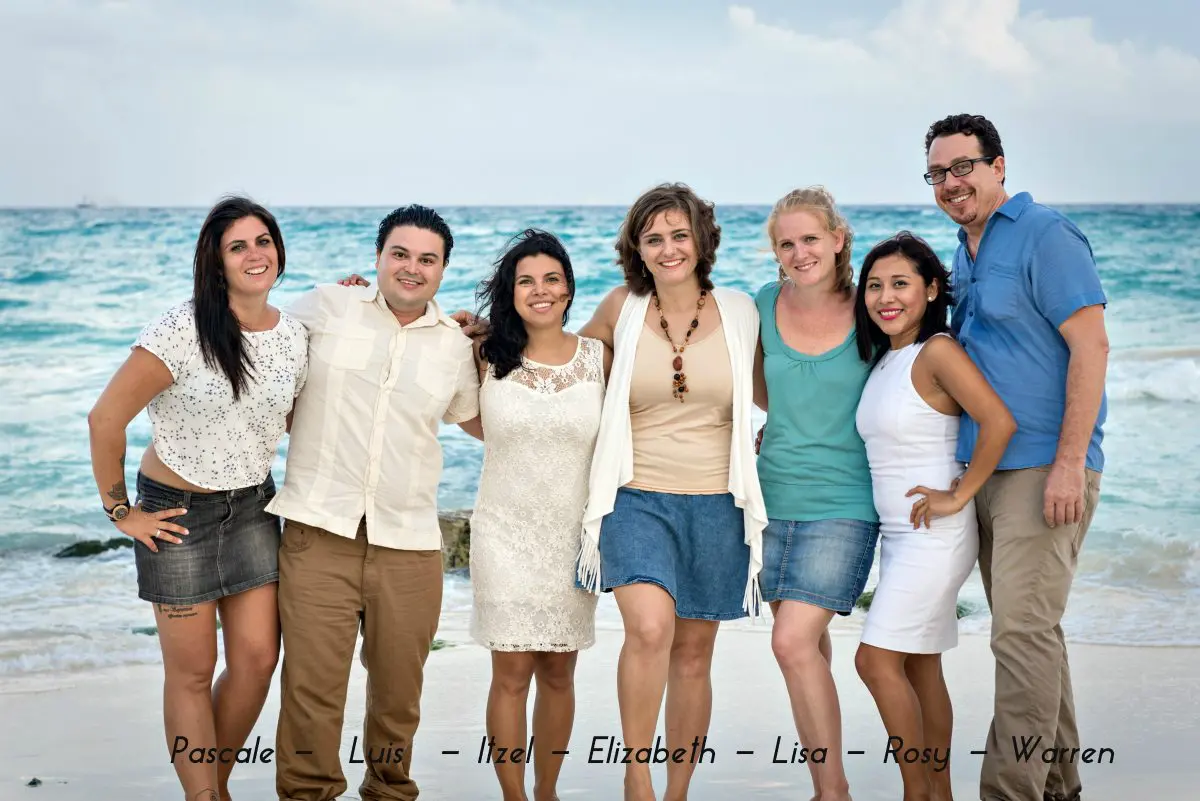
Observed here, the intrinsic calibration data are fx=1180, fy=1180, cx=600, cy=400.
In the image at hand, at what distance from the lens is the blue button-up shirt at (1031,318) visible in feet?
12.0

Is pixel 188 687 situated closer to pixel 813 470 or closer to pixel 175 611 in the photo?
pixel 175 611

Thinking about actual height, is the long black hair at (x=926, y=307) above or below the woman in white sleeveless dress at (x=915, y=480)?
above

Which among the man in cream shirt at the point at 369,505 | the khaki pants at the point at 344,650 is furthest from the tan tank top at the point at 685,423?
the khaki pants at the point at 344,650

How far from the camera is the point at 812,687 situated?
12.2 ft

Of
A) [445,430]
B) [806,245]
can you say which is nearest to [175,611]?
[806,245]

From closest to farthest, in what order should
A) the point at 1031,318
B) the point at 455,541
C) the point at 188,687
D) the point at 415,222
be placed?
the point at 188,687, the point at 1031,318, the point at 415,222, the point at 455,541

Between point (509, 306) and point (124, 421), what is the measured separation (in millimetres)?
1244

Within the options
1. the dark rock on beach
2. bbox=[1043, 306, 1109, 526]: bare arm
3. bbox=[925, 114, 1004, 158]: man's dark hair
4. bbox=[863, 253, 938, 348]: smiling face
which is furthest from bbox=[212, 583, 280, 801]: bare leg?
the dark rock on beach

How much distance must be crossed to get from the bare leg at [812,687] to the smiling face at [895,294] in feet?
3.11

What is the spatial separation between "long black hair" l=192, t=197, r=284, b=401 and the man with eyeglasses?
7.49 ft

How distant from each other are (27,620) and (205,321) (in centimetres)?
392

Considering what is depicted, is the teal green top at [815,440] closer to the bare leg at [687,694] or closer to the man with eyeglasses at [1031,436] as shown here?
the man with eyeglasses at [1031,436]

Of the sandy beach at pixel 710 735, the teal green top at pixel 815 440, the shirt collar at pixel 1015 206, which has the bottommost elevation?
the sandy beach at pixel 710 735

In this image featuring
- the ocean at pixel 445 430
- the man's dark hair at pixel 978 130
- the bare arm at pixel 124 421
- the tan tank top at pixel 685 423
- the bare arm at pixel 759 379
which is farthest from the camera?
the ocean at pixel 445 430
